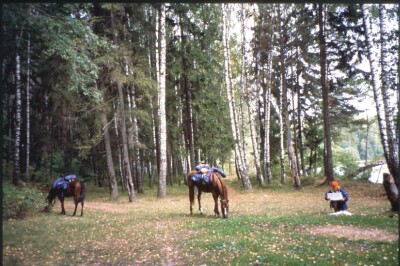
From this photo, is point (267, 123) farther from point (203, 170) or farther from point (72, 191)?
point (72, 191)

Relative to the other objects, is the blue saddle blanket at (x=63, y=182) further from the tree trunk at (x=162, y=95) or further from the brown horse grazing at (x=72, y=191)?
the tree trunk at (x=162, y=95)

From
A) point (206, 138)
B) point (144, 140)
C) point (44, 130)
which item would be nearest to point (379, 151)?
point (206, 138)

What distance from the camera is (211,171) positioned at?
32.4 ft

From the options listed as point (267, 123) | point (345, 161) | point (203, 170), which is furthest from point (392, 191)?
point (345, 161)

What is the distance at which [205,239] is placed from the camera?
21.8 feet

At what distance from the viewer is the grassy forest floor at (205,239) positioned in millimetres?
5227

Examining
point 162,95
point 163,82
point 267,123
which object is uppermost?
point 163,82

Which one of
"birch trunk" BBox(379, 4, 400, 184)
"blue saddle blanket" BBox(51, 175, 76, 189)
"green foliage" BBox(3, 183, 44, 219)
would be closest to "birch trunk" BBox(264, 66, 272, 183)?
"birch trunk" BBox(379, 4, 400, 184)

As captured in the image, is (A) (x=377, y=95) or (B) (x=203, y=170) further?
(B) (x=203, y=170)

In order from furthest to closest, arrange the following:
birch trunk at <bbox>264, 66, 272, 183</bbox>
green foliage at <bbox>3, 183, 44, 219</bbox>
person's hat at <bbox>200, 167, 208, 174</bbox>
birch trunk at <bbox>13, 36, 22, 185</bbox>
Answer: birch trunk at <bbox>264, 66, 272, 183</bbox>
birch trunk at <bbox>13, 36, 22, 185</bbox>
person's hat at <bbox>200, 167, 208, 174</bbox>
green foliage at <bbox>3, 183, 44, 219</bbox>

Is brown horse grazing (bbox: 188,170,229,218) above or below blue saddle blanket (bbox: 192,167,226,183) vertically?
below

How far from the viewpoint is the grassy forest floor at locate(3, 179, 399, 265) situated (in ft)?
17.1

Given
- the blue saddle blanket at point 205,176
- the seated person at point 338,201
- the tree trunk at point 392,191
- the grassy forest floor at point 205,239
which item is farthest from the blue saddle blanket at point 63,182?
the tree trunk at point 392,191

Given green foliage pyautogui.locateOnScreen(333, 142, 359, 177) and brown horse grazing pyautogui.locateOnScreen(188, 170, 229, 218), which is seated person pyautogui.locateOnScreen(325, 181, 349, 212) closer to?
brown horse grazing pyautogui.locateOnScreen(188, 170, 229, 218)
